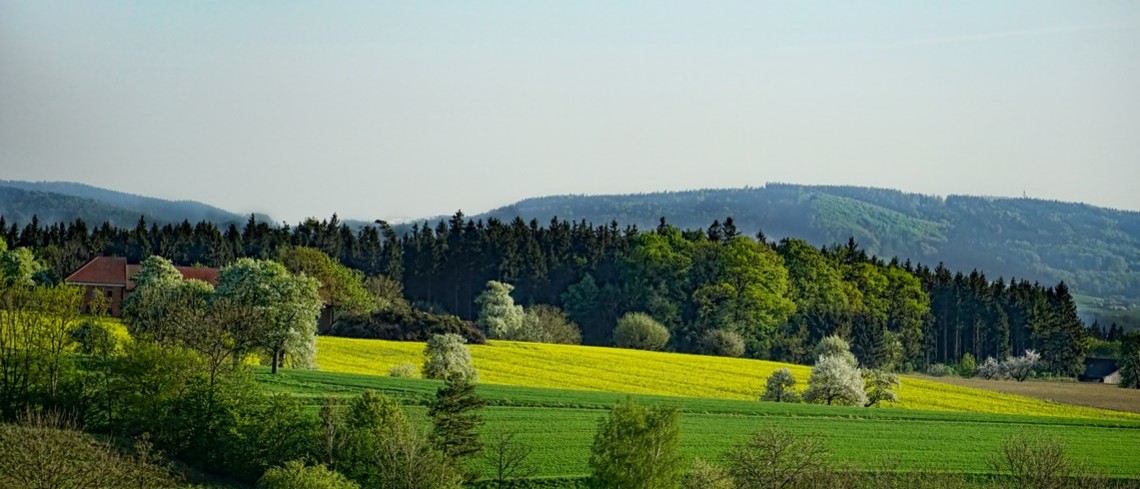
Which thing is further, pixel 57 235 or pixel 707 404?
pixel 57 235

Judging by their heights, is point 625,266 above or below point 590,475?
above

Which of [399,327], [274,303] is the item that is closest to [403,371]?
[274,303]

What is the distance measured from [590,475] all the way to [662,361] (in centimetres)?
4540

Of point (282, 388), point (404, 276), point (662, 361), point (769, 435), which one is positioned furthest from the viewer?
point (404, 276)

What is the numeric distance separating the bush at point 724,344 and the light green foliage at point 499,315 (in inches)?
669

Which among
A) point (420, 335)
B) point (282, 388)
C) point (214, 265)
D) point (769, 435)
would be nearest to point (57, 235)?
point (214, 265)

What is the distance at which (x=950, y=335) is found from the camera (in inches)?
5822

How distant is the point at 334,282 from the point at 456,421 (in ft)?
182

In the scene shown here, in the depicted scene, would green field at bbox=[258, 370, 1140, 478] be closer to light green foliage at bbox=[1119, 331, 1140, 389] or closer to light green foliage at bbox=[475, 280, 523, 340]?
light green foliage at bbox=[1119, 331, 1140, 389]

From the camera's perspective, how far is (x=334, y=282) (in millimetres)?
106625

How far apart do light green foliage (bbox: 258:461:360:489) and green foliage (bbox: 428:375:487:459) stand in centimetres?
530

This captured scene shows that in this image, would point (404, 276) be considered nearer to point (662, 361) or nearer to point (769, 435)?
point (662, 361)

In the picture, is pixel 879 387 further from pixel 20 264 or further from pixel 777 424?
pixel 20 264

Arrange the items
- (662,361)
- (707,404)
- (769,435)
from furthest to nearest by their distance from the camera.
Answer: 1. (662,361)
2. (707,404)
3. (769,435)
